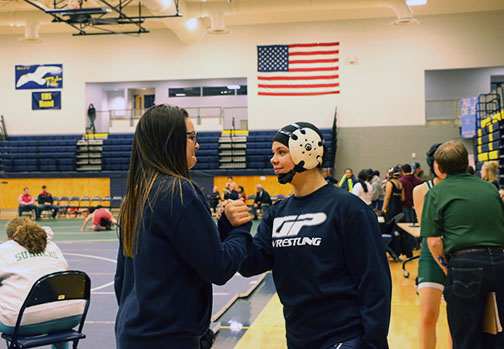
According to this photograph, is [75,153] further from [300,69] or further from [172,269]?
[172,269]

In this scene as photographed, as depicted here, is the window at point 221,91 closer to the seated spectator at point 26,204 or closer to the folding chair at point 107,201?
the folding chair at point 107,201

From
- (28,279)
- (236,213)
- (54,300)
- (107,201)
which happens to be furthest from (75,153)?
(236,213)

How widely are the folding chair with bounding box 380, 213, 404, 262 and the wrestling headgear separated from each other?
316 inches

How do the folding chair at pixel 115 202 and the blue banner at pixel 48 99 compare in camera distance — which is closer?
the folding chair at pixel 115 202

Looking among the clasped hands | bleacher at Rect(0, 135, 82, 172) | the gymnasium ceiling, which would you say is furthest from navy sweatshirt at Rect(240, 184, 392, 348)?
bleacher at Rect(0, 135, 82, 172)

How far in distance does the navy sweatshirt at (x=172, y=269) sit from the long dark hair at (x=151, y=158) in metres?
0.05

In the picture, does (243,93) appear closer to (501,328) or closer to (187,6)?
(187,6)

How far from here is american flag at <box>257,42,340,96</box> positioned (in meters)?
24.4

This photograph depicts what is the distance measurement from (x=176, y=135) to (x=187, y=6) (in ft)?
68.8

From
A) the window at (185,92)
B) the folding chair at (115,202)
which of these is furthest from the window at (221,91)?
the folding chair at (115,202)

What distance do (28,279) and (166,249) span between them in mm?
2664

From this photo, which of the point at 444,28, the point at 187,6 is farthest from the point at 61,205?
the point at 444,28

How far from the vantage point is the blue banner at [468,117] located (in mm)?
21828

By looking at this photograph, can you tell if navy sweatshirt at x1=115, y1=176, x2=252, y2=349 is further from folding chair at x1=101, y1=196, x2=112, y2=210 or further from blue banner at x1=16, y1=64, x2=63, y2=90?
blue banner at x1=16, y1=64, x2=63, y2=90
